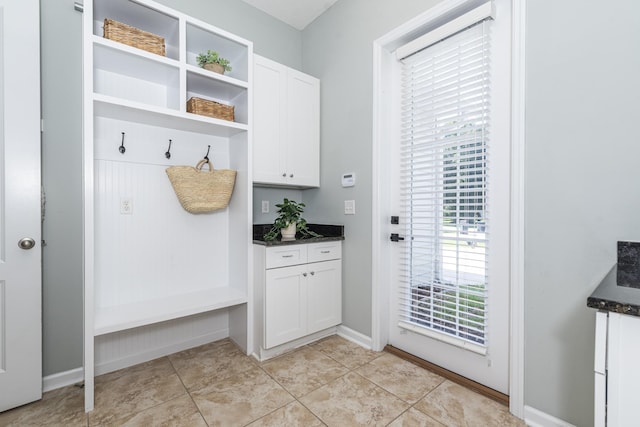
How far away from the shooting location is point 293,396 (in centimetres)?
174

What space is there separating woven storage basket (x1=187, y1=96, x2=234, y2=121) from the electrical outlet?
78 centimetres

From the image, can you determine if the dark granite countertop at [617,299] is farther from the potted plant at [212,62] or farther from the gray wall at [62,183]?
the gray wall at [62,183]

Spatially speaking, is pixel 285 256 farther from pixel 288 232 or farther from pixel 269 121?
pixel 269 121

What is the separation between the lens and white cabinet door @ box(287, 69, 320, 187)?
8.44 feet

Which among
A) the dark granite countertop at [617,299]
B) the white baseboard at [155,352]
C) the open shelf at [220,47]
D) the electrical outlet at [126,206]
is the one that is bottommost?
the white baseboard at [155,352]

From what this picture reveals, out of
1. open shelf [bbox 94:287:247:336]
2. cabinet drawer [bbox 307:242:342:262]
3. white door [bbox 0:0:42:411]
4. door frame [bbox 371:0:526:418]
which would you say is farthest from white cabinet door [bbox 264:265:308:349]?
white door [bbox 0:0:42:411]

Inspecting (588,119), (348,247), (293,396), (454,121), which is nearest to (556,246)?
(588,119)

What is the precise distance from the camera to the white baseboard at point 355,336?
235cm

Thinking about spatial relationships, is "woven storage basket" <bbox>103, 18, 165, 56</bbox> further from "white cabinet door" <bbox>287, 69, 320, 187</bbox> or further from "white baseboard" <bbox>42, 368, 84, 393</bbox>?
"white baseboard" <bbox>42, 368, 84, 393</bbox>

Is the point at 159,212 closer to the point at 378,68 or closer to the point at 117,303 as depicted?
the point at 117,303

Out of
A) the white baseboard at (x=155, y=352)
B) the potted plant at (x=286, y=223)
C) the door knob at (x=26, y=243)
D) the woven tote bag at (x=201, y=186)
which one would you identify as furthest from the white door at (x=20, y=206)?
the potted plant at (x=286, y=223)

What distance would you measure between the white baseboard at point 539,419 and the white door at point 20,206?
271cm

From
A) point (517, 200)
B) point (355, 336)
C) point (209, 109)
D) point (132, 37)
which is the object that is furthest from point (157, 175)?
point (517, 200)

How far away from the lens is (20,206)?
1.65 m
